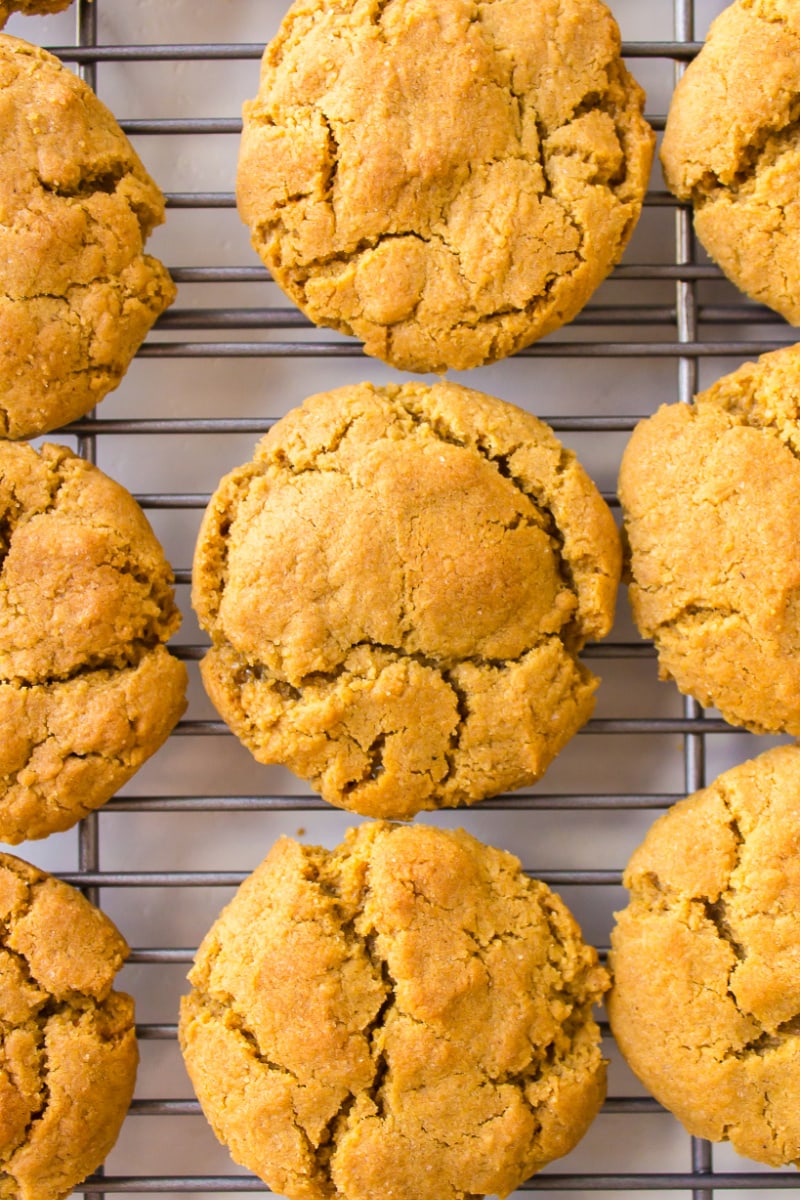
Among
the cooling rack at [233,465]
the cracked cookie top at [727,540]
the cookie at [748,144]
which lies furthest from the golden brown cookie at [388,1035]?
the cookie at [748,144]

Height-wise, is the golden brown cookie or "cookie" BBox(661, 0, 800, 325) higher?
"cookie" BBox(661, 0, 800, 325)

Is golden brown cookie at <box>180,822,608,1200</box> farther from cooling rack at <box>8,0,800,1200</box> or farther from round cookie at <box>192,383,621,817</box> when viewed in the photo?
cooling rack at <box>8,0,800,1200</box>

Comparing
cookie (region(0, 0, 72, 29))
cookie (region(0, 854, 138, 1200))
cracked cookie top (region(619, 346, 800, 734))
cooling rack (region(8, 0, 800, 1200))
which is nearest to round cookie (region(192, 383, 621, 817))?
cracked cookie top (region(619, 346, 800, 734))

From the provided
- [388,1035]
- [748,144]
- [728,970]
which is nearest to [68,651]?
[388,1035]

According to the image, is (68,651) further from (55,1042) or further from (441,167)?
(441,167)

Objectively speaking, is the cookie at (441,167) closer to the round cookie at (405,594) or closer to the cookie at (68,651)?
the round cookie at (405,594)

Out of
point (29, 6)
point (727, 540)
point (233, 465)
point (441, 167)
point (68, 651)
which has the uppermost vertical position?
point (29, 6)
